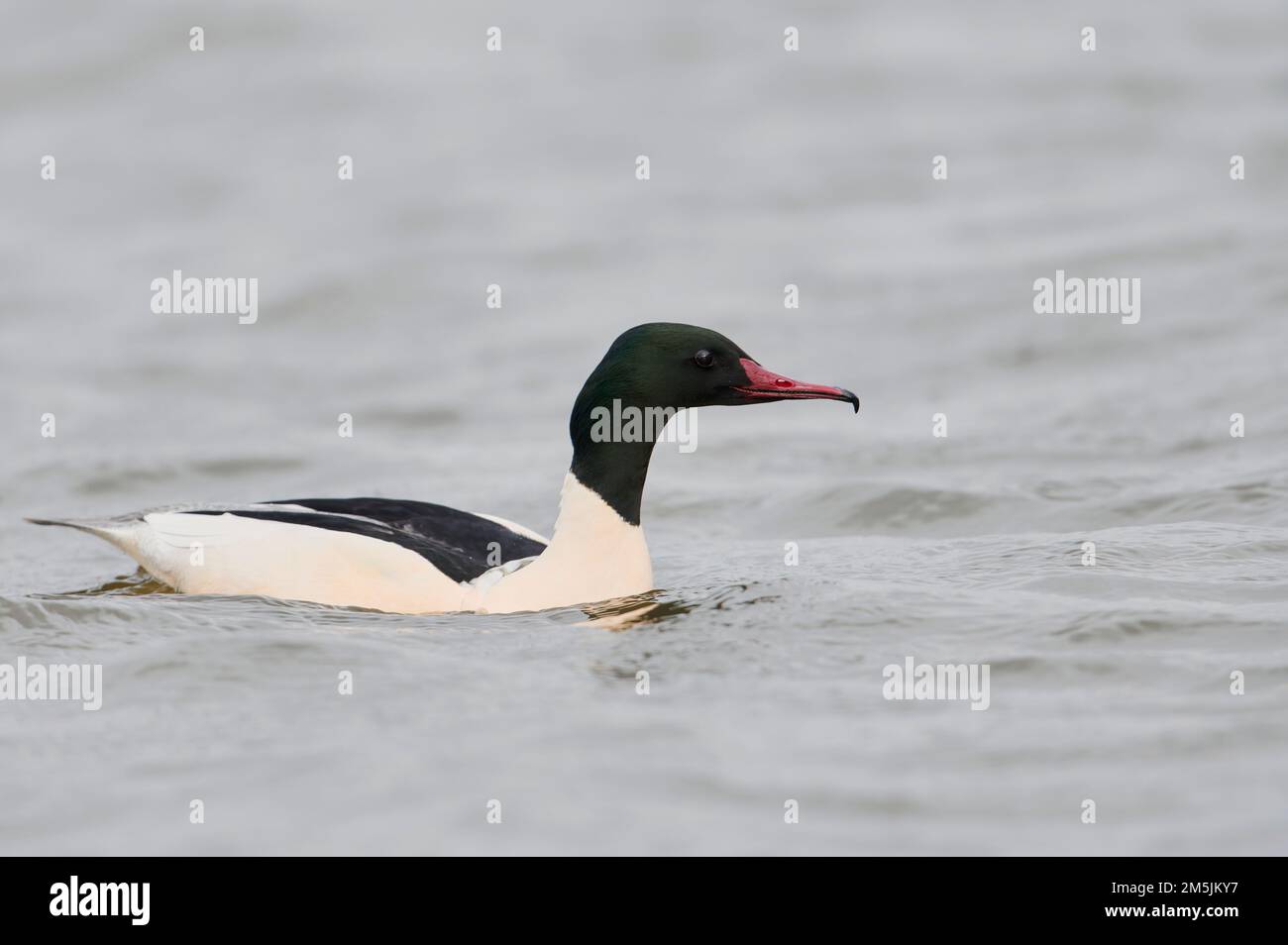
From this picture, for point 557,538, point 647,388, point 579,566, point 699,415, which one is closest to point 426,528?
point 557,538

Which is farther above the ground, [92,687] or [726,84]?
[726,84]

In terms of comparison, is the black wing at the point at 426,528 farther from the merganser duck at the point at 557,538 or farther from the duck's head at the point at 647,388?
the duck's head at the point at 647,388

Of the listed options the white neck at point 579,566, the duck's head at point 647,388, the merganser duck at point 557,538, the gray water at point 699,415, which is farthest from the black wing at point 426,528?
the duck's head at point 647,388

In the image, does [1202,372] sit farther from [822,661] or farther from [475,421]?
[822,661]

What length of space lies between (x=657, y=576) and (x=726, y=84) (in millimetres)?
13064

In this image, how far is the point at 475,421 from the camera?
47.3 ft

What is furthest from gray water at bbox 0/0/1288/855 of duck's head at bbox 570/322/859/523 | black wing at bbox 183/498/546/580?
duck's head at bbox 570/322/859/523

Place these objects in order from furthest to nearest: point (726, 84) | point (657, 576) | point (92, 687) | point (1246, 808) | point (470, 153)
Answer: point (726, 84) < point (470, 153) < point (657, 576) < point (92, 687) < point (1246, 808)

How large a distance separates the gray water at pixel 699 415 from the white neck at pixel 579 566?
16 centimetres

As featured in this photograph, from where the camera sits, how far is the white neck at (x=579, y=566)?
830 cm

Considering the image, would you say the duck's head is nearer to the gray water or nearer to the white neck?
the white neck

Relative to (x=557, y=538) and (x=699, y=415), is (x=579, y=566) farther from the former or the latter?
(x=699, y=415)

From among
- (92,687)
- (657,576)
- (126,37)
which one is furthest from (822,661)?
(126,37)

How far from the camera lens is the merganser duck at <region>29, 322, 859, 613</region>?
27.3ft
